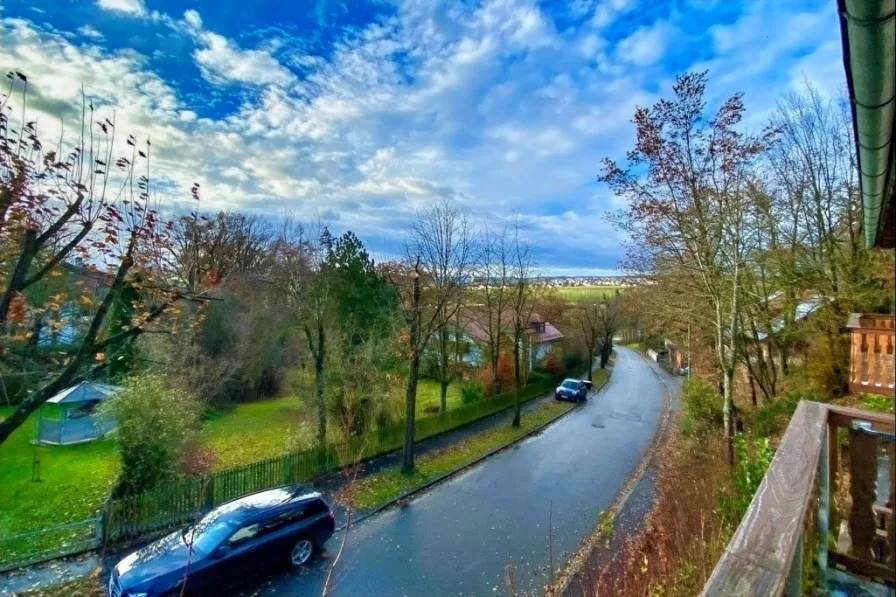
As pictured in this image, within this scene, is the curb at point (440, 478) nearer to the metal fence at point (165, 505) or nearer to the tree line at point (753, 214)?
the metal fence at point (165, 505)

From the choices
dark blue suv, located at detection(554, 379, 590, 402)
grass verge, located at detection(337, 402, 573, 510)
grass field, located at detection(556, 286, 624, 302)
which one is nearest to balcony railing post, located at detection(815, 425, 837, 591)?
grass verge, located at detection(337, 402, 573, 510)

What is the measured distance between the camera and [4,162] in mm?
4984

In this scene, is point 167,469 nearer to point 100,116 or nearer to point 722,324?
point 100,116

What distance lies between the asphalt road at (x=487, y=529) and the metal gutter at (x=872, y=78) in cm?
336

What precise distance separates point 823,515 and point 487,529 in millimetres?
8774

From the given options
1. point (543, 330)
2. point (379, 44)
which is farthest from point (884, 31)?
point (543, 330)

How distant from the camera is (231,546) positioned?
7105mm

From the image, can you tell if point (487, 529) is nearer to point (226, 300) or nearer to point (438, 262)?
point (438, 262)

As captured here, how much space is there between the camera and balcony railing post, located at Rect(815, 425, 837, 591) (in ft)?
6.70

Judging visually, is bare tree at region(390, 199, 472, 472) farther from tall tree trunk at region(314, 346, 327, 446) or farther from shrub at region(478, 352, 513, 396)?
shrub at region(478, 352, 513, 396)

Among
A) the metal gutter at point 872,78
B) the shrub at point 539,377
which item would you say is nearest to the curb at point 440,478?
the metal gutter at point 872,78

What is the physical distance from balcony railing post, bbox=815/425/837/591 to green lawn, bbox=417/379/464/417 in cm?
1942

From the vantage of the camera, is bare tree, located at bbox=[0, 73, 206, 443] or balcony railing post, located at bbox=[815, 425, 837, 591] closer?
balcony railing post, located at bbox=[815, 425, 837, 591]

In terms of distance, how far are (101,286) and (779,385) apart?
1791cm
